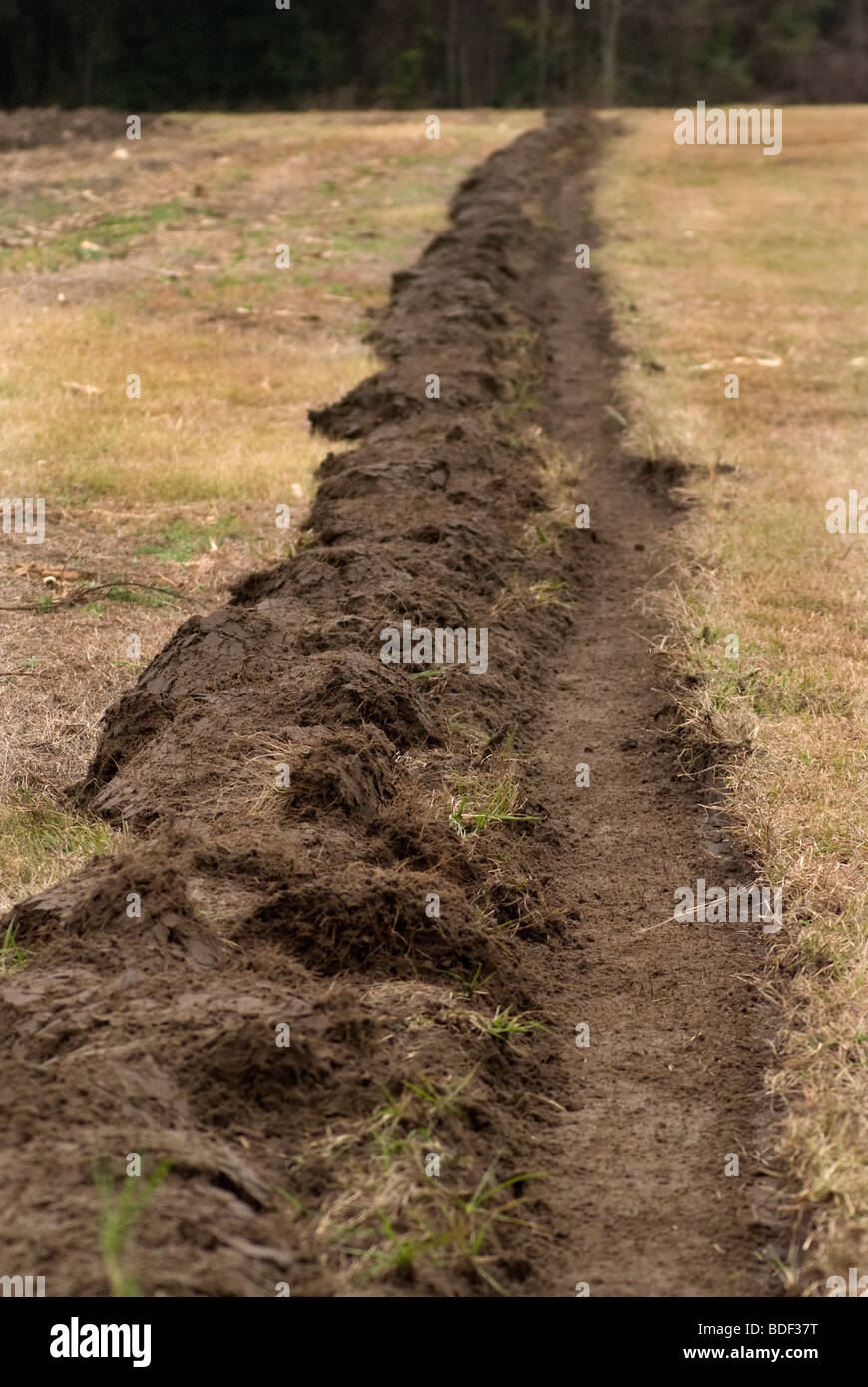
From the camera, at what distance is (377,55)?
140ft

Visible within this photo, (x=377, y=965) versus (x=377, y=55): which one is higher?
(x=377, y=55)

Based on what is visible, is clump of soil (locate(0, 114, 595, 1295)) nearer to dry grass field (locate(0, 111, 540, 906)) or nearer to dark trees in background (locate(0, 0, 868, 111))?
dry grass field (locate(0, 111, 540, 906))

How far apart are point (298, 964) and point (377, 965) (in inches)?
9.9

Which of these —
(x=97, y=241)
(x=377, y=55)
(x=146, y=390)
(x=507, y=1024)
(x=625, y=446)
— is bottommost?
(x=507, y=1024)

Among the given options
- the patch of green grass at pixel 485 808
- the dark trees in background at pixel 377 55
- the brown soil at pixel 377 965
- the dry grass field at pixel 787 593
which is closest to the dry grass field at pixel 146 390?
the brown soil at pixel 377 965

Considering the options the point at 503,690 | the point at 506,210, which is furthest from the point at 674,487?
the point at 506,210

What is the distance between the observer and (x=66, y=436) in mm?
8648

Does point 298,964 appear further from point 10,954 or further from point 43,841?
point 43,841

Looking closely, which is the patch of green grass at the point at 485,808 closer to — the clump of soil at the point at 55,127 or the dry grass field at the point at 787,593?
the dry grass field at the point at 787,593

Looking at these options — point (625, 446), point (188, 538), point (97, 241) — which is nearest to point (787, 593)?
point (625, 446)

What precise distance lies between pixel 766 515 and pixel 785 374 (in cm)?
413

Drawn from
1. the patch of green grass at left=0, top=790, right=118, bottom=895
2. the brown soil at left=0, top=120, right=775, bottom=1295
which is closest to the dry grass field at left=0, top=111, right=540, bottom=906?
the patch of green grass at left=0, top=790, right=118, bottom=895

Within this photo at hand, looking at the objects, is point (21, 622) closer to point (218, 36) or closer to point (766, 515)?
point (766, 515)
